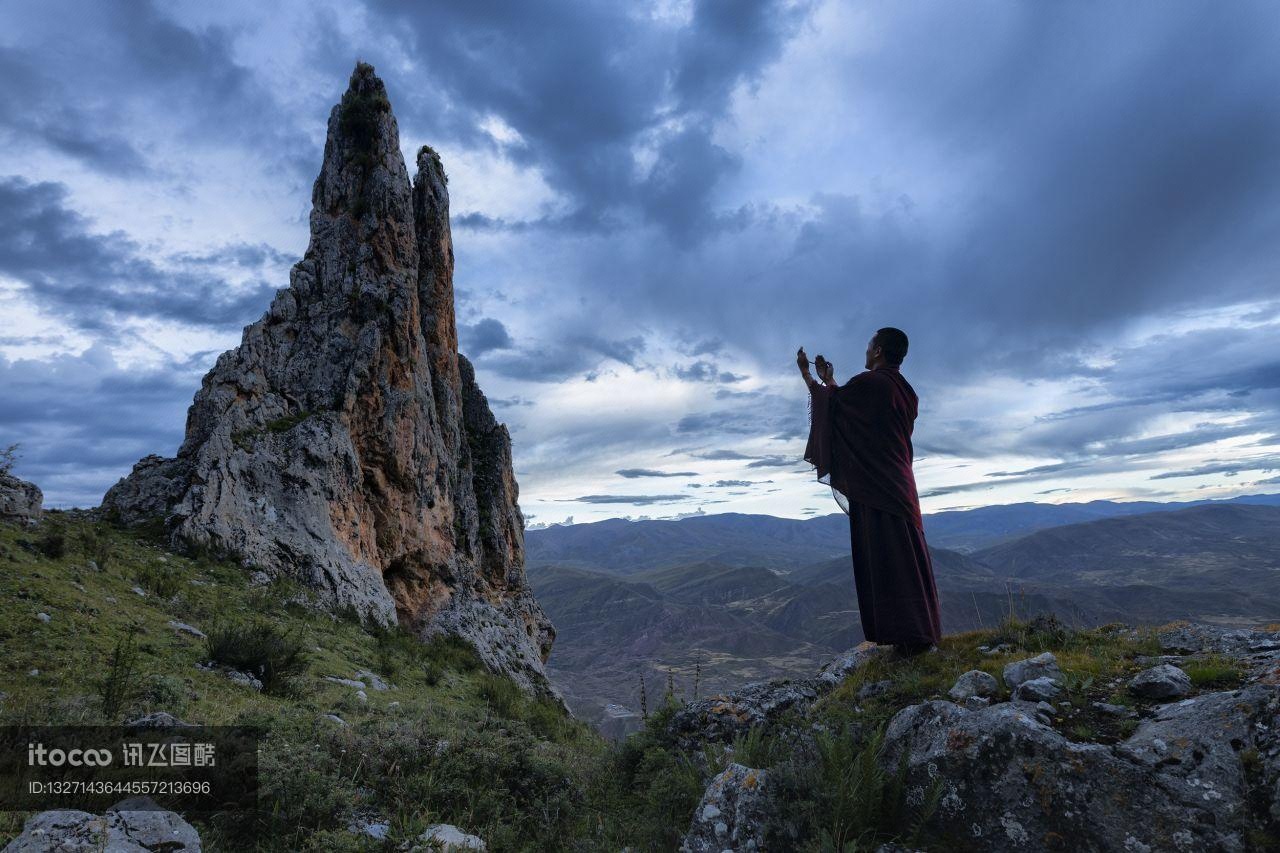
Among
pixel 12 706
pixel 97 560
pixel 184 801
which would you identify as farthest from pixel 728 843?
pixel 97 560

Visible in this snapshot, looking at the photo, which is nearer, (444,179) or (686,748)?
(686,748)

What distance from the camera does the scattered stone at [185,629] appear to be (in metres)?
9.32

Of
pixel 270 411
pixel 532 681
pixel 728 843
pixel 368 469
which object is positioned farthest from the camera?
pixel 532 681

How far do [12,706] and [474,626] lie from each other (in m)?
19.9

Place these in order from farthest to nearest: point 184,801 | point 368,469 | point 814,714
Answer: point 368,469
point 814,714
point 184,801

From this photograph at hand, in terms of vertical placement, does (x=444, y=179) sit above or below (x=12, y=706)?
above

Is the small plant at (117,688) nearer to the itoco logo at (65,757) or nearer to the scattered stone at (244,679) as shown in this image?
the itoco logo at (65,757)

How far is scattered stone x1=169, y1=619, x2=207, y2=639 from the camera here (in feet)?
30.6

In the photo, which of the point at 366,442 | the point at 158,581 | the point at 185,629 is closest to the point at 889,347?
the point at 185,629

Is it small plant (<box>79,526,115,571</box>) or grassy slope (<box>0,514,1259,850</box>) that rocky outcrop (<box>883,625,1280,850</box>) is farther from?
small plant (<box>79,526,115,571</box>)

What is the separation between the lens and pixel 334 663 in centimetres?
1126

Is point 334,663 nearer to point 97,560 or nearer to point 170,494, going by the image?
point 97,560

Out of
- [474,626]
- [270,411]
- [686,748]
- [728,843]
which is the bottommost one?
[474,626]

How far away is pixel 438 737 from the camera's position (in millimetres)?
6621
